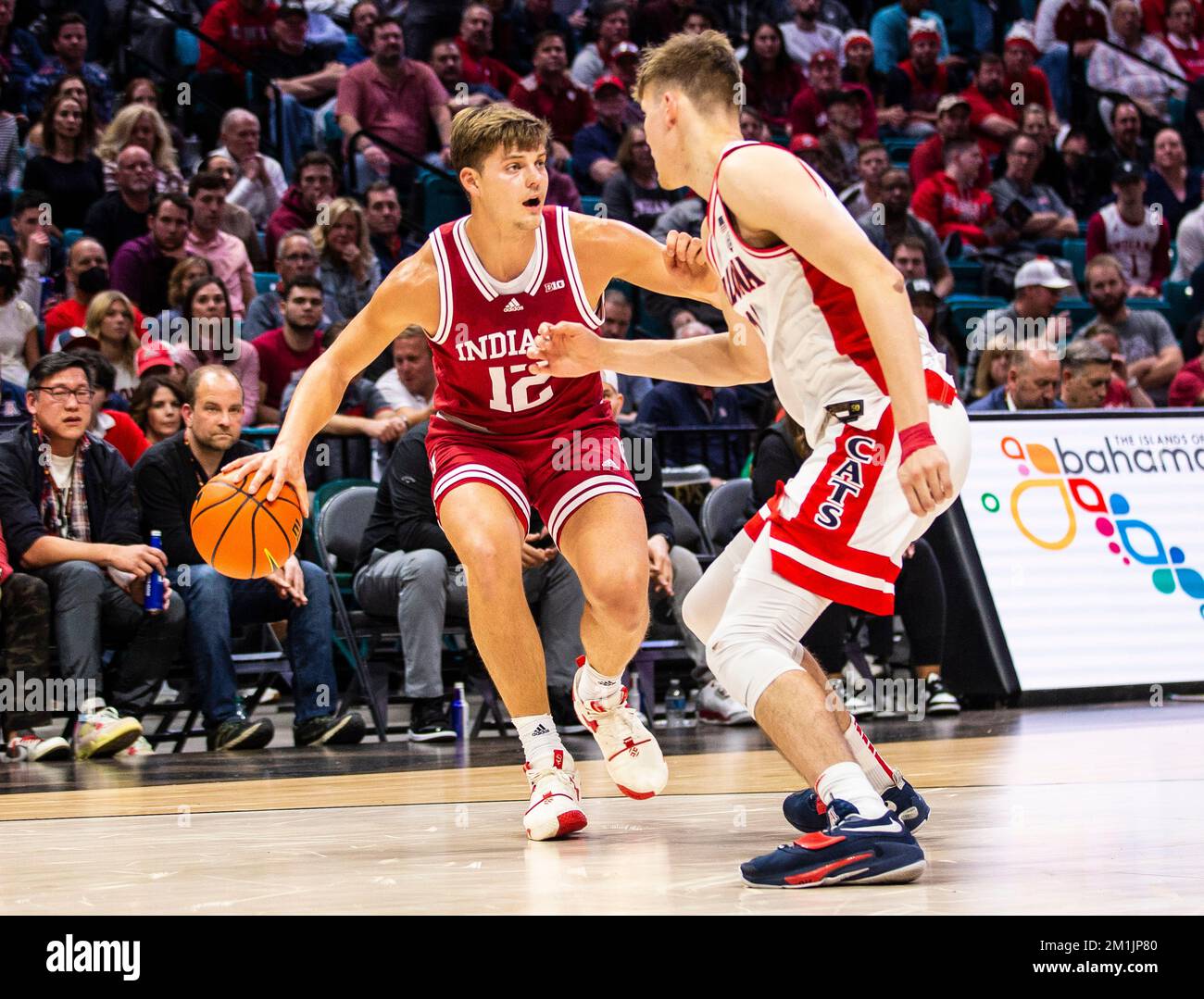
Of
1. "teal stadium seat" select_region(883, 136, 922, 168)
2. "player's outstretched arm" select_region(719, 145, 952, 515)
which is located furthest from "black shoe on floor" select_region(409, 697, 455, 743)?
"teal stadium seat" select_region(883, 136, 922, 168)

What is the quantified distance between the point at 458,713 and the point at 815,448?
4.43 meters

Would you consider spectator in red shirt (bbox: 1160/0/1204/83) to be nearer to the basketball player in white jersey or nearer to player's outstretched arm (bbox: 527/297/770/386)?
player's outstretched arm (bbox: 527/297/770/386)

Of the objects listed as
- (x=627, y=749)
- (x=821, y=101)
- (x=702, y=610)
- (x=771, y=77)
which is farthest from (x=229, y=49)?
(x=702, y=610)

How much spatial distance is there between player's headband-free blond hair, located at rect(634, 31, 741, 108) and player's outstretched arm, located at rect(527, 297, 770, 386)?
1.99 feet

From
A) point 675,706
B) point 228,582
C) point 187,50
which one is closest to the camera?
point 228,582

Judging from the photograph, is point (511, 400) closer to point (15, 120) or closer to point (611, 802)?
point (611, 802)

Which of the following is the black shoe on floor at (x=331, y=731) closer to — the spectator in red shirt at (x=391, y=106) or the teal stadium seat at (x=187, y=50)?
the spectator in red shirt at (x=391, y=106)

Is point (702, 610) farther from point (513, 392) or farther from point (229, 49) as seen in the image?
point (229, 49)

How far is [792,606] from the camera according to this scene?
3451 millimetres

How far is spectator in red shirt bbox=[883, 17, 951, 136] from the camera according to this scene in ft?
49.3

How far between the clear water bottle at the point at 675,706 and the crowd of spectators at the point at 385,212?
3.75 ft

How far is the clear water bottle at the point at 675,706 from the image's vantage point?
8211 mm

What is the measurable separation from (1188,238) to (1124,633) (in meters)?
6.30

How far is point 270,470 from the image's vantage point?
402 cm
